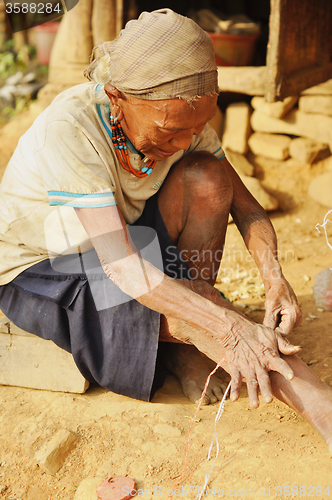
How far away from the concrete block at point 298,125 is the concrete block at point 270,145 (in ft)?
0.19

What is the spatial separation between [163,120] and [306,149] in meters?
3.07

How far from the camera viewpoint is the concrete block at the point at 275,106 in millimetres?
4340

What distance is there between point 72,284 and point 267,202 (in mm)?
2632

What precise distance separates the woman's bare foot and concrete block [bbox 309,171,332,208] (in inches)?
98.0

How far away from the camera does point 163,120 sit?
166 centimetres

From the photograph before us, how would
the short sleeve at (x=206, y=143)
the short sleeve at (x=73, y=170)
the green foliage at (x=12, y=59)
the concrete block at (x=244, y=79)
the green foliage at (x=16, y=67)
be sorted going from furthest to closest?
the green foliage at (x=12, y=59)
the green foliage at (x=16, y=67)
the concrete block at (x=244, y=79)
the short sleeve at (x=206, y=143)
the short sleeve at (x=73, y=170)

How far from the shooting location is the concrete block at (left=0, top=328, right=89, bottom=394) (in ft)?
6.92

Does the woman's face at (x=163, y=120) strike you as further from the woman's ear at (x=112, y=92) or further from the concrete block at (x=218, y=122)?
the concrete block at (x=218, y=122)

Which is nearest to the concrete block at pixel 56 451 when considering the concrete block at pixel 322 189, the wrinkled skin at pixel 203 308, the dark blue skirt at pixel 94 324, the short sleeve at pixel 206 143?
the dark blue skirt at pixel 94 324

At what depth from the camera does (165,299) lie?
172 centimetres

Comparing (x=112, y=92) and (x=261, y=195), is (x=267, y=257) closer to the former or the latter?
(x=112, y=92)

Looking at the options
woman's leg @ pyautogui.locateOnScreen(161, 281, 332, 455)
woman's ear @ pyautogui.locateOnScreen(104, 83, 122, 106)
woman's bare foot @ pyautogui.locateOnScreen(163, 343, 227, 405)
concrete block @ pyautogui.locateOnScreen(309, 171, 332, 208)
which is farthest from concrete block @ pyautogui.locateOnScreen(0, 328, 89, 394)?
concrete block @ pyautogui.locateOnScreen(309, 171, 332, 208)

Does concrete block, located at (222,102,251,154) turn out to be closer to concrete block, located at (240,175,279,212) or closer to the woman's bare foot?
concrete block, located at (240,175,279,212)

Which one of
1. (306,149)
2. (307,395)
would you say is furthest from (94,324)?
(306,149)
